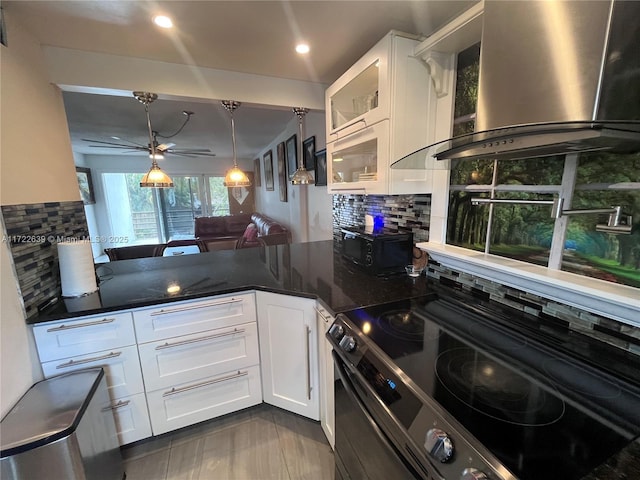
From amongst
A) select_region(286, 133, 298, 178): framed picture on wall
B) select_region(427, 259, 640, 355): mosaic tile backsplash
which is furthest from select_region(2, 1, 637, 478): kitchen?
select_region(286, 133, 298, 178): framed picture on wall

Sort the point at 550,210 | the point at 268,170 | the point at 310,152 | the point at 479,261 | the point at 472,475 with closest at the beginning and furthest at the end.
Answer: the point at 472,475 → the point at 550,210 → the point at 479,261 → the point at 310,152 → the point at 268,170

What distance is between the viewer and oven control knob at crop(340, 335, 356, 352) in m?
1.02

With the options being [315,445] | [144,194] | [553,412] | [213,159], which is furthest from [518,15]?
[144,194]

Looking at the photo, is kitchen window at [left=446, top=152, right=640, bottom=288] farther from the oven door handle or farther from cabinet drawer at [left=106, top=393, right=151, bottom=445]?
cabinet drawer at [left=106, top=393, right=151, bottom=445]

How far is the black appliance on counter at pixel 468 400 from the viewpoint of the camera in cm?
57

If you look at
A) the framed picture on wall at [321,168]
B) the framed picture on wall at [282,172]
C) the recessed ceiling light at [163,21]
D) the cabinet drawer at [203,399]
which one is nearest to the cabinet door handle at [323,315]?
the cabinet drawer at [203,399]

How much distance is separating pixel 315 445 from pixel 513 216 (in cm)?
155

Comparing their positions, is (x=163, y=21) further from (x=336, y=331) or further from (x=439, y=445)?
(x=439, y=445)

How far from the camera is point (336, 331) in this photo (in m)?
1.12

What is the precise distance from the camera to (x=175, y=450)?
4.95 ft

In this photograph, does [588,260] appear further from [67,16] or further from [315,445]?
[67,16]

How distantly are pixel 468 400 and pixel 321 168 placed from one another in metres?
2.54

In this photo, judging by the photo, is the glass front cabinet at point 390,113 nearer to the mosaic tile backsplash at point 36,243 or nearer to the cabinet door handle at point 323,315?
the cabinet door handle at point 323,315

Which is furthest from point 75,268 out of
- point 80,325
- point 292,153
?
point 292,153
